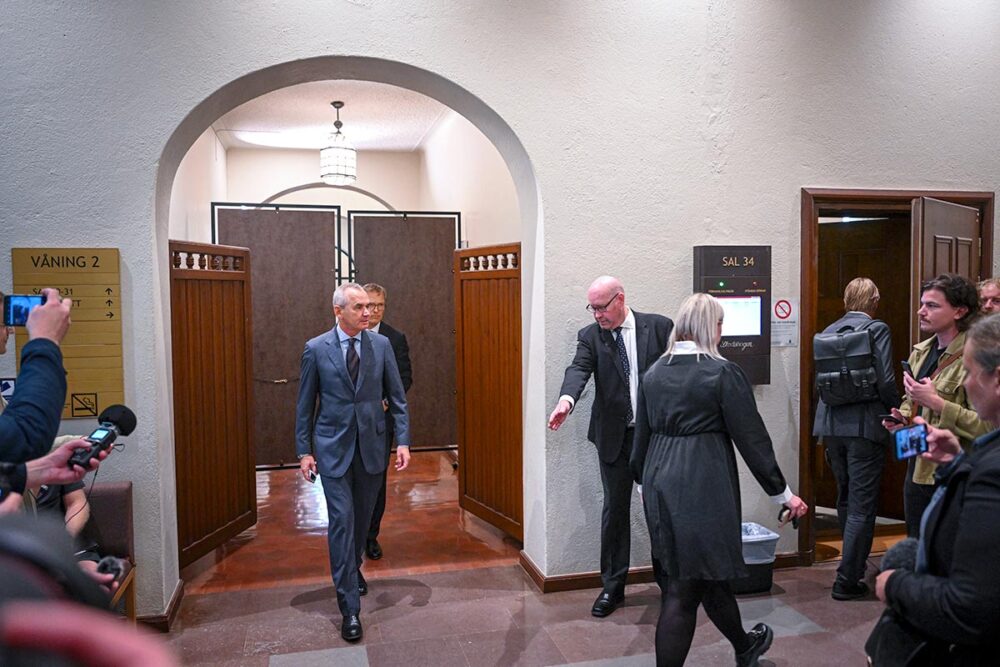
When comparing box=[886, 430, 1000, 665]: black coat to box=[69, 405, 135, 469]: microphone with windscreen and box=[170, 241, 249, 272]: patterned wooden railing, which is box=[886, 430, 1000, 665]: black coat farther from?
box=[170, 241, 249, 272]: patterned wooden railing

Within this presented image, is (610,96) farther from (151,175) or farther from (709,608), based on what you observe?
(709,608)

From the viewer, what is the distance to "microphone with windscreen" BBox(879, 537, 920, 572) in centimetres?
188

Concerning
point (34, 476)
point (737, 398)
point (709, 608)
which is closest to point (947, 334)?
point (737, 398)

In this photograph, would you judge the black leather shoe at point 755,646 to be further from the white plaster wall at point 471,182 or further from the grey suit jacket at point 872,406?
the white plaster wall at point 471,182

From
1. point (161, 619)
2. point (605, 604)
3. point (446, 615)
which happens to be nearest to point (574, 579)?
point (605, 604)

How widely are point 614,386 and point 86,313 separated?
2.44 meters

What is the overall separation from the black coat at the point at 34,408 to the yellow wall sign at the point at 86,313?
6.63ft

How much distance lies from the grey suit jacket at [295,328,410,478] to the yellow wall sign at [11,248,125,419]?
2.78ft

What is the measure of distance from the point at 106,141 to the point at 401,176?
746 centimetres

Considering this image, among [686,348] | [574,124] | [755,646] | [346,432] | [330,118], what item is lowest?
[755,646]

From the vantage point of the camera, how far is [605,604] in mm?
4086

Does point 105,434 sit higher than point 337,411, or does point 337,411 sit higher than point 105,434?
point 105,434

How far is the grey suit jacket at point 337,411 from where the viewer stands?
395 cm

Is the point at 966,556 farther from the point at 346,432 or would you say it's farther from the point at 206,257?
the point at 206,257
